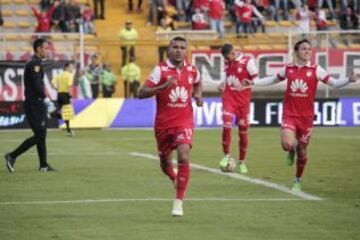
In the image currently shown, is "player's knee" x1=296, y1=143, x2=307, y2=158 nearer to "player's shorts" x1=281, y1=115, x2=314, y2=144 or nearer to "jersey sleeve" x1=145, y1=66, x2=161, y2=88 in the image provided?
"player's shorts" x1=281, y1=115, x2=314, y2=144

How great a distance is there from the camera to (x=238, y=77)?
65.0 feet

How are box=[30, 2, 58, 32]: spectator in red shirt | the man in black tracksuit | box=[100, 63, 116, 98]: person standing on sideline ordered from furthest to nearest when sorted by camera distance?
box=[30, 2, 58, 32]: spectator in red shirt
box=[100, 63, 116, 98]: person standing on sideline
the man in black tracksuit

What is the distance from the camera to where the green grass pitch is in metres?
12.4

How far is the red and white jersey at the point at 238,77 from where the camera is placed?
64.7 ft

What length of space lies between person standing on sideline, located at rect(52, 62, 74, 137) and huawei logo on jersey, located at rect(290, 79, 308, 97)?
1439cm

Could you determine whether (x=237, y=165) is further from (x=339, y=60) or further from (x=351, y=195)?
(x=339, y=60)

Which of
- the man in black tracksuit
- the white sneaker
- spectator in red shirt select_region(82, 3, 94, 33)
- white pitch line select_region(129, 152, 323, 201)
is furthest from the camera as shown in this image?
spectator in red shirt select_region(82, 3, 94, 33)

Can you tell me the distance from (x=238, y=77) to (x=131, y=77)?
16.8 meters

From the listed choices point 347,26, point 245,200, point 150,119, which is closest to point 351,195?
point 245,200

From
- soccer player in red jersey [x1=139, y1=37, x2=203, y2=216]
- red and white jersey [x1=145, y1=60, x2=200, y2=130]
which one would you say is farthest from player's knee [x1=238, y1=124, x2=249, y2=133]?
red and white jersey [x1=145, y1=60, x2=200, y2=130]

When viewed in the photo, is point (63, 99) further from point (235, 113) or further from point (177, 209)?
point (177, 209)

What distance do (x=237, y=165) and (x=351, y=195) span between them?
4824 millimetres

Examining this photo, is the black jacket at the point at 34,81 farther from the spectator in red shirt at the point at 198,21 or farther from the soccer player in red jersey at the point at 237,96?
the spectator in red shirt at the point at 198,21

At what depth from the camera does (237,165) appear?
803 inches
